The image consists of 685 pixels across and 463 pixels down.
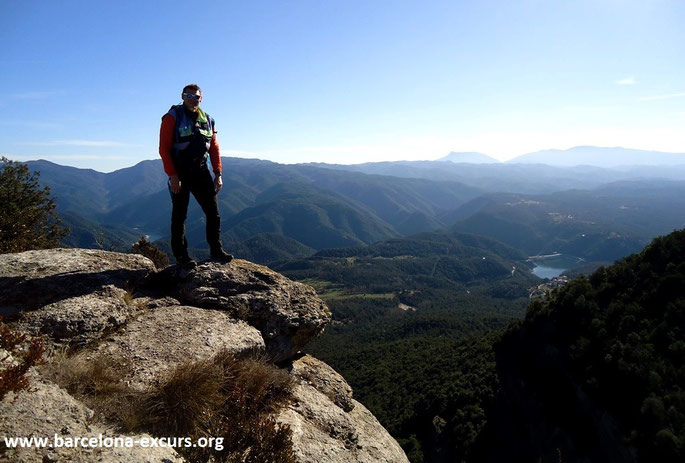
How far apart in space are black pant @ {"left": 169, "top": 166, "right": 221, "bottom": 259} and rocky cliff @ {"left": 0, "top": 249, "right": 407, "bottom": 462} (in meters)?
0.69

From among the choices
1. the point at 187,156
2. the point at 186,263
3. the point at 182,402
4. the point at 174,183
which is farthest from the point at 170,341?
the point at 187,156

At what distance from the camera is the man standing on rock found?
6.77 m

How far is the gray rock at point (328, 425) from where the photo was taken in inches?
201

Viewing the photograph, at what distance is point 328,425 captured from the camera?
232 inches

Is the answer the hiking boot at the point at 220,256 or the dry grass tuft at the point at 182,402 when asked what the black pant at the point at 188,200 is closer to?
the hiking boot at the point at 220,256

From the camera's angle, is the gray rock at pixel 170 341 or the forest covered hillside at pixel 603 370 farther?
the forest covered hillside at pixel 603 370

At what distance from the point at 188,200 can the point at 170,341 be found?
3.38m

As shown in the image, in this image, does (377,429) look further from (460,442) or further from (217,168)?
(460,442)

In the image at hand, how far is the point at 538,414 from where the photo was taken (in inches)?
1278

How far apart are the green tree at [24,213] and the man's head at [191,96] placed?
33.3 ft

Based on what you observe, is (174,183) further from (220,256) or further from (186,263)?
(220,256)

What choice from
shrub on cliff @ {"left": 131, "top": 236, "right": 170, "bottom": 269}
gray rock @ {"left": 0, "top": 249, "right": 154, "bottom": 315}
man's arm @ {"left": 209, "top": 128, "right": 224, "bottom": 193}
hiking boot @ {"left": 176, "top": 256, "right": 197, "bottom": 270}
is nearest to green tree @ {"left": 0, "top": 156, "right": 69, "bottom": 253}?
shrub on cliff @ {"left": 131, "top": 236, "right": 170, "bottom": 269}

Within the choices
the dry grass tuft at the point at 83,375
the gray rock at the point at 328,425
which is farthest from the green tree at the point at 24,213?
the gray rock at the point at 328,425

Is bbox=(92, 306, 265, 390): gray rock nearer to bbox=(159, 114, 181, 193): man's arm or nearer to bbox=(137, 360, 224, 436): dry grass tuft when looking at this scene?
bbox=(137, 360, 224, 436): dry grass tuft
